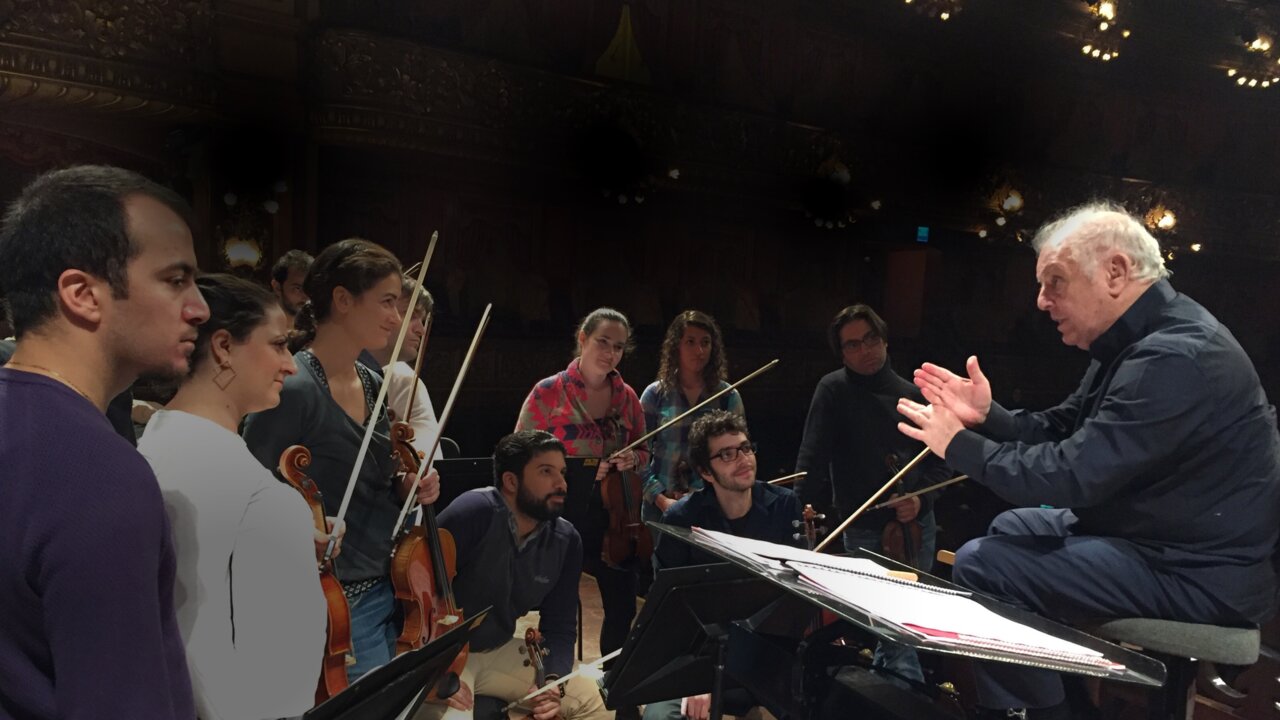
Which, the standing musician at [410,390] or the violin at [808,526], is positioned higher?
the standing musician at [410,390]

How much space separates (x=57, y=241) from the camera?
0.85 metres

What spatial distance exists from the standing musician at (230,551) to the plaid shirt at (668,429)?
95.4 inches

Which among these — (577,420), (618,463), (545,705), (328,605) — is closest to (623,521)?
(618,463)

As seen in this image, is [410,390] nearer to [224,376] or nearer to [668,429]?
[224,376]

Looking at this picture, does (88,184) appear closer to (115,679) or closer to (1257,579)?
(115,679)

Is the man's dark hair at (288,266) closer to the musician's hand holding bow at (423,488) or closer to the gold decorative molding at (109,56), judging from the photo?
the musician's hand holding bow at (423,488)

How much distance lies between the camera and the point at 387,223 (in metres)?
6.63

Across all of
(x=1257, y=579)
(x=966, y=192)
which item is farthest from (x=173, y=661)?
(x=966, y=192)

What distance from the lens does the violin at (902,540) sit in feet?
11.0

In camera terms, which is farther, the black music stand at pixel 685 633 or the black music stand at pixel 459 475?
the black music stand at pixel 459 475

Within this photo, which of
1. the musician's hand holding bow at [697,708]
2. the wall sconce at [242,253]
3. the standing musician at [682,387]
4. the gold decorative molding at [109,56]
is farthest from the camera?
the wall sconce at [242,253]

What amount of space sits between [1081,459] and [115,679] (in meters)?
1.43

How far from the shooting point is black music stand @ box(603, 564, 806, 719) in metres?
1.81

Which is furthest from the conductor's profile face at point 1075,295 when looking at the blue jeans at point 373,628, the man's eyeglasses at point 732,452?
the blue jeans at point 373,628
